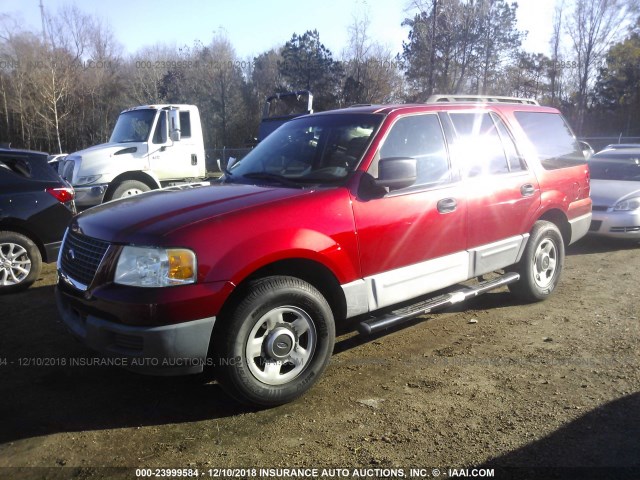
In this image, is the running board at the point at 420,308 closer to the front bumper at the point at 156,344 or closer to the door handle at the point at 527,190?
the door handle at the point at 527,190

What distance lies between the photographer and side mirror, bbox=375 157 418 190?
3736mm

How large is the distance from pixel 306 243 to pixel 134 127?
864cm

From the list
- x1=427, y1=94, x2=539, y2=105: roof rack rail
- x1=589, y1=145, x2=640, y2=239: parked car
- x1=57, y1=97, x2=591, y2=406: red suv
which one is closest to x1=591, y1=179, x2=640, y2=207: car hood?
x1=589, y1=145, x2=640, y2=239: parked car

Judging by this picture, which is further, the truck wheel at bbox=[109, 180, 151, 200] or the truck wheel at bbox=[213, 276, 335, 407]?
the truck wheel at bbox=[109, 180, 151, 200]

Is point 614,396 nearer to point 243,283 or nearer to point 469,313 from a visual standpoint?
point 469,313

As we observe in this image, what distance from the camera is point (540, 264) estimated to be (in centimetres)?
553

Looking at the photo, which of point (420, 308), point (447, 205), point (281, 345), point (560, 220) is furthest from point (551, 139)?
point (281, 345)

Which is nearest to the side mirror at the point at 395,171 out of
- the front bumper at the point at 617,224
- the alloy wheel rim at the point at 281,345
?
the alloy wheel rim at the point at 281,345

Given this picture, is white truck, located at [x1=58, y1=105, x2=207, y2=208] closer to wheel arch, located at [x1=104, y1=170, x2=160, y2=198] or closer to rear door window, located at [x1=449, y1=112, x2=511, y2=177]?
wheel arch, located at [x1=104, y1=170, x2=160, y2=198]

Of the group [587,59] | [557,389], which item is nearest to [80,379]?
[557,389]

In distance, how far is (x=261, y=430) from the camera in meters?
3.19

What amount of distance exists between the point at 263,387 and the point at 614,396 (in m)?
2.33

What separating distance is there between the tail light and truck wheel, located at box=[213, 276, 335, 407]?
4205 mm

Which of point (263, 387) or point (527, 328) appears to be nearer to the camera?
point (263, 387)
